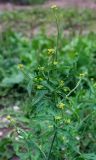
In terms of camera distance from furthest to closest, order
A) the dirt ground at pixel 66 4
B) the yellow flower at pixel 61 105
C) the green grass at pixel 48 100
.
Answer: the dirt ground at pixel 66 4 → the green grass at pixel 48 100 → the yellow flower at pixel 61 105

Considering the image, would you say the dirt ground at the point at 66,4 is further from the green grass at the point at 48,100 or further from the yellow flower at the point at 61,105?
the yellow flower at the point at 61,105

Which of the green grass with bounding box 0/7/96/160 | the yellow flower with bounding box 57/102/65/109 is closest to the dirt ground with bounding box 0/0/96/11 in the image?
the green grass with bounding box 0/7/96/160

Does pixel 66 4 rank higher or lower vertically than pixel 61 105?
lower

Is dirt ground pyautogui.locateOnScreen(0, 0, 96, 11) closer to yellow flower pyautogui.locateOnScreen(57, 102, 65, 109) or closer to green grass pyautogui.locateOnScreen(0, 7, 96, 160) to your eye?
green grass pyautogui.locateOnScreen(0, 7, 96, 160)

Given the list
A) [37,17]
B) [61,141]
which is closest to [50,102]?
[61,141]

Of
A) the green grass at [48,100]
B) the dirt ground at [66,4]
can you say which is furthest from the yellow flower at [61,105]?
A: the dirt ground at [66,4]

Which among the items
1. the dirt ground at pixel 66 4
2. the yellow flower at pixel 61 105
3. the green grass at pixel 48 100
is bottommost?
the dirt ground at pixel 66 4

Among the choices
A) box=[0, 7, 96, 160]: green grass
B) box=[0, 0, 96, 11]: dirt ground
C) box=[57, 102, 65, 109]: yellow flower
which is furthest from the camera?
box=[0, 0, 96, 11]: dirt ground

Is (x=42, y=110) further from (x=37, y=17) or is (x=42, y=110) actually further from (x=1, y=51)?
(x=37, y=17)

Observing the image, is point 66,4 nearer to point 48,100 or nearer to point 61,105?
point 48,100

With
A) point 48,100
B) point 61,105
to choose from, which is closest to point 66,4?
point 48,100

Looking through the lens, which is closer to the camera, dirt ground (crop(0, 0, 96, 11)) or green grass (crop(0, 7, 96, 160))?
green grass (crop(0, 7, 96, 160))
